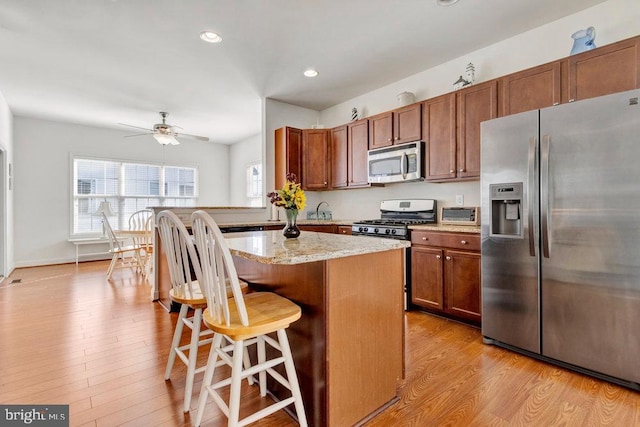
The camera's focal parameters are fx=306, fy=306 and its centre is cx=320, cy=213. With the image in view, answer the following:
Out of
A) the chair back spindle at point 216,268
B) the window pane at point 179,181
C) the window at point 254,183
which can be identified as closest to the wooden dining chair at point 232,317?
the chair back spindle at point 216,268

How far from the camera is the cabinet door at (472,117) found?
2.80 metres

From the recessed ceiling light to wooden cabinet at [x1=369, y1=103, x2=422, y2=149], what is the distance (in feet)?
6.47

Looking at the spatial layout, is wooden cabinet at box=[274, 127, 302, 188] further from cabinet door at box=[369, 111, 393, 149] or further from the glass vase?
the glass vase

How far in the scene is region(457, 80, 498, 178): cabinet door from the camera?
9.20 ft

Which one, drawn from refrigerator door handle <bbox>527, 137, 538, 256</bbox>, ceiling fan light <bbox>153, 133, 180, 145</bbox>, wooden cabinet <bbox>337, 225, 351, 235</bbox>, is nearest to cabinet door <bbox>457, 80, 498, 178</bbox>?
refrigerator door handle <bbox>527, 137, 538, 256</bbox>

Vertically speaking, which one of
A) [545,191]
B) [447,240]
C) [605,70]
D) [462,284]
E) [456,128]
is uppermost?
[605,70]

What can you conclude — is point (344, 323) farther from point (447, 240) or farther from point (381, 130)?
point (381, 130)

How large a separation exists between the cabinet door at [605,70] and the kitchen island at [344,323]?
1.96 meters

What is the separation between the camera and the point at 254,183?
724 cm

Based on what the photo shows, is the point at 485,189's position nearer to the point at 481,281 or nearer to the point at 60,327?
the point at 481,281

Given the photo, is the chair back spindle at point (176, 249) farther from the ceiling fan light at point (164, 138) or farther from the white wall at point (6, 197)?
the white wall at point (6, 197)

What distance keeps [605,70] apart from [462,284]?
6.28 ft

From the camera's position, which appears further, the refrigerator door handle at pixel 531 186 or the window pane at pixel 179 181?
the window pane at pixel 179 181

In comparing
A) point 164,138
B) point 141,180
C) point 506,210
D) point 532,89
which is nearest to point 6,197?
point 141,180
